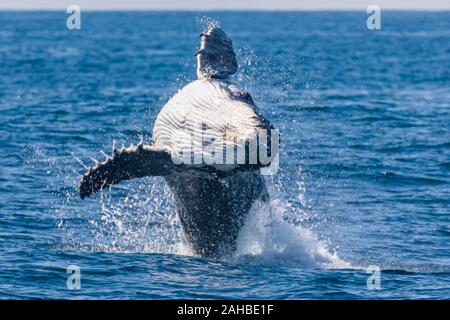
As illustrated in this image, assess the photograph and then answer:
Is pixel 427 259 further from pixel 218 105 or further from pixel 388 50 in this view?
pixel 388 50

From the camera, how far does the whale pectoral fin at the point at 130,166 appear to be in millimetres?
14883

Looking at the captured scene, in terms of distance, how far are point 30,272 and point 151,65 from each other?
1936 inches

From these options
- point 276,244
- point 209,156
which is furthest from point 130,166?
point 276,244

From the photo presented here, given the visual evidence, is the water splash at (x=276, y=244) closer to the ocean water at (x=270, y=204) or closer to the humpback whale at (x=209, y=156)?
Answer: the ocean water at (x=270, y=204)

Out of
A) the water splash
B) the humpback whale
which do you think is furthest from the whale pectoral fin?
the water splash

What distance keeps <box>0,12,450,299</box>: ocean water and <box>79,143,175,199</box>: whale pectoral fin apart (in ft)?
5.39

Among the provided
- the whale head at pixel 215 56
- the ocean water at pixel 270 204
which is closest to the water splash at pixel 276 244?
the ocean water at pixel 270 204

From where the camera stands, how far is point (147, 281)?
53.2ft

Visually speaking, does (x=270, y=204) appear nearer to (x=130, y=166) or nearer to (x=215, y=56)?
(x=215, y=56)

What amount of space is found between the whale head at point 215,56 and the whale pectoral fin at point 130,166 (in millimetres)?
1679

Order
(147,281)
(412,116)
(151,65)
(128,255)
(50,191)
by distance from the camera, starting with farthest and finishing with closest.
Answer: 1. (151,65)
2. (412,116)
3. (50,191)
4. (128,255)
5. (147,281)

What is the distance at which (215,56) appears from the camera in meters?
16.0

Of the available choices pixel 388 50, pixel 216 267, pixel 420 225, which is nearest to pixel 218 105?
pixel 216 267

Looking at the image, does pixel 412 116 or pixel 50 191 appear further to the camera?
pixel 412 116
